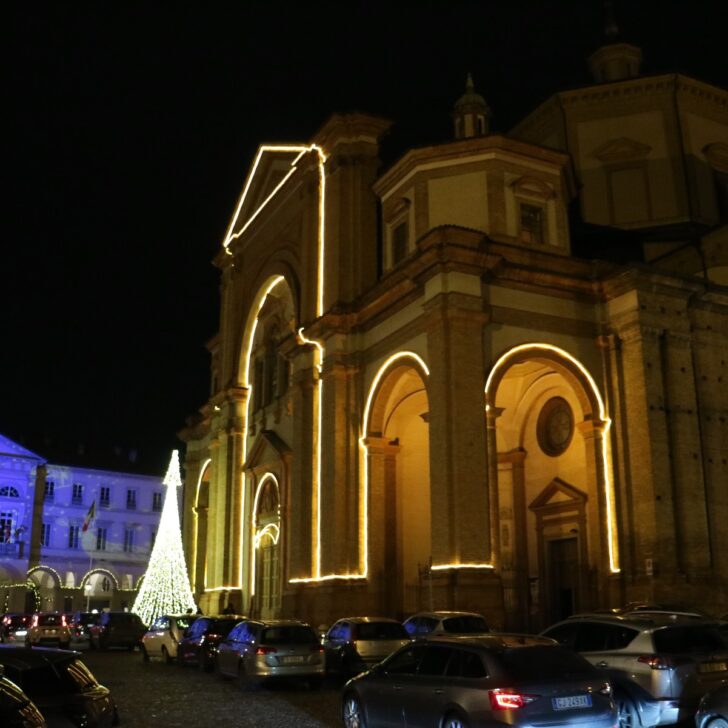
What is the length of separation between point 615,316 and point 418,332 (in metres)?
5.39

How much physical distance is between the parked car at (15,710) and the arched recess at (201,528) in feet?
114

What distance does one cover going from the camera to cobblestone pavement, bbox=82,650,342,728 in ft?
41.9

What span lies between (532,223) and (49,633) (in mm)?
19655

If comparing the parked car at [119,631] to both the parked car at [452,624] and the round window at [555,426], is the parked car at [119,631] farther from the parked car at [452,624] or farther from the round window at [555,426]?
the parked car at [452,624]

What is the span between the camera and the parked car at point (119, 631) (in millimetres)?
30562

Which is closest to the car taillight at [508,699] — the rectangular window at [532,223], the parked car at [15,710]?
the parked car at [15,710]

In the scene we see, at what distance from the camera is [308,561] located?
28266 millimetres

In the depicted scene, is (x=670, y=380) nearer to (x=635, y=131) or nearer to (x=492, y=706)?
(x=635, y=131)

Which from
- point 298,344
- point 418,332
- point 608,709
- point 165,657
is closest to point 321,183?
point 298,344

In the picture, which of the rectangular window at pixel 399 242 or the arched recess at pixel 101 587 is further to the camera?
the arched recess at pixel 101 587

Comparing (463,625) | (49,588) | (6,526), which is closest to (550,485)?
(463,625)

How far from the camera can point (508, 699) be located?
8.93 meters

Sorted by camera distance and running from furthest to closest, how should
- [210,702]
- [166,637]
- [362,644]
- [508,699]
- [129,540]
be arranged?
[129,540]
[166,637]
[362,644]
[210,702]
[508,699]

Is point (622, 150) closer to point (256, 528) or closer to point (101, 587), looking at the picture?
point (256, 528)
